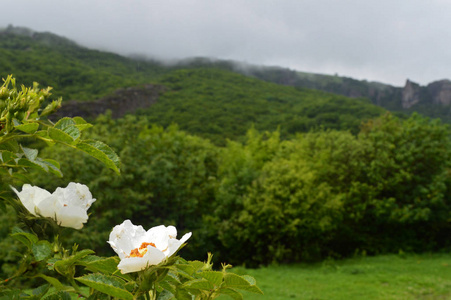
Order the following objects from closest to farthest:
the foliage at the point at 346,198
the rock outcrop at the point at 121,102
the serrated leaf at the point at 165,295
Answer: the serrated leaf at the point at 165,295
the foliage at the point at 346,198
the rock outcrop at the point at 121,102

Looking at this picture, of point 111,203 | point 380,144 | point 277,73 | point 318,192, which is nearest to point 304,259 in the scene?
point 318,192

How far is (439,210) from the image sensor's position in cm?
1555

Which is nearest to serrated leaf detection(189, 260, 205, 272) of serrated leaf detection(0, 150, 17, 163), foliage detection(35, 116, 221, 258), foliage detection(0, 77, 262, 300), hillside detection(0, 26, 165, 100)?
foliage detection(0, 77, 262, 300)

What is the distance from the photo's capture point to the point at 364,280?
398 inches

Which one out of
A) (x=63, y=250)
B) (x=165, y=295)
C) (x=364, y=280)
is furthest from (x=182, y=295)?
(x=364, y=280)

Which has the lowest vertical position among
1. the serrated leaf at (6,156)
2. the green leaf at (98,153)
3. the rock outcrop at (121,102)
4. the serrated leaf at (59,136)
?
the rock outcrop at (121,102)

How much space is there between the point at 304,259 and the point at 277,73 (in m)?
89.0

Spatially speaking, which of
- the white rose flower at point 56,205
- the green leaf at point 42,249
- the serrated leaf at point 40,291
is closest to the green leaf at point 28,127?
the white rose flower at point 56,205

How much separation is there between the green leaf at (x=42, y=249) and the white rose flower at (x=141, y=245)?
12cm

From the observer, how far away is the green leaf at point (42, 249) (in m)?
0.71

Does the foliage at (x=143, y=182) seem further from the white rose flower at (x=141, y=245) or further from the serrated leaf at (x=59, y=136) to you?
the white rose flower at (x=141, y=245)

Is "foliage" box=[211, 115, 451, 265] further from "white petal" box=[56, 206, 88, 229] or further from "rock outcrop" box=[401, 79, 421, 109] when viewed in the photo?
"rock outcrop" box=[401, 79, 421, 109]

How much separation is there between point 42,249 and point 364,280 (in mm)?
10644

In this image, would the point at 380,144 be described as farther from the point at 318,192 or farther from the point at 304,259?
the point at 304,259
